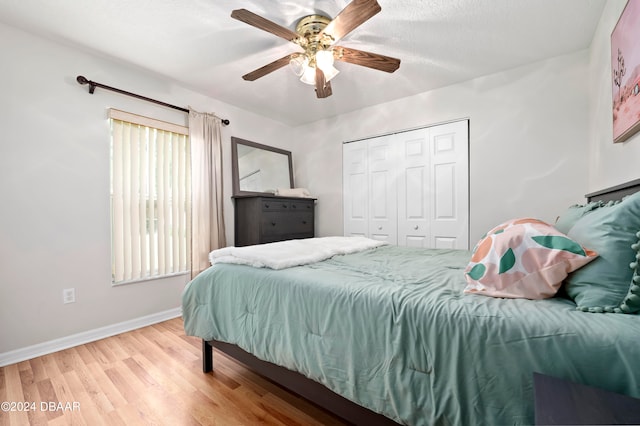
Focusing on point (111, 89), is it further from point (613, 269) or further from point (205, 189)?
point (613, 269)

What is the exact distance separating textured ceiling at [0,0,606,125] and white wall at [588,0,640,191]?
6.8 inches

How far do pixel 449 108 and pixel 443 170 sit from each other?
2.24 feet

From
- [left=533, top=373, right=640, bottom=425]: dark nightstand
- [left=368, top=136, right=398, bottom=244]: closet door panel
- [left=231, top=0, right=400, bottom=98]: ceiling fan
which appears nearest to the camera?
[left=533, top=373, right=640, bottom=425]: dark nightstand

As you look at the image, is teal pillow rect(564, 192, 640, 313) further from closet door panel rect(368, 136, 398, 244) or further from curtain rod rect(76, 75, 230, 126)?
curtain rod rect(76, 75, 230, 126)

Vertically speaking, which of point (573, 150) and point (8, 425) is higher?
point (573, 150)

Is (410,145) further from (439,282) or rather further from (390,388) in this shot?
(390,388)

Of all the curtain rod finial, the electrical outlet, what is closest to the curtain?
the curtain rod finial

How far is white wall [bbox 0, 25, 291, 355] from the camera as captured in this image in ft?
6.56

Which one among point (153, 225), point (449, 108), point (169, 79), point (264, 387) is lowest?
point (264, 387)

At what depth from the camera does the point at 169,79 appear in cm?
286

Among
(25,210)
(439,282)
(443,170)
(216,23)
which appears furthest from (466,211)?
(25,210)

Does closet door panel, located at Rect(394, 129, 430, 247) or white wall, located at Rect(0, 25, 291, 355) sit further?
closet door panel, located at Rect(394, 129, 430, 247)

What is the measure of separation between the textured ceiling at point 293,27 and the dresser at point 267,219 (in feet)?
4.37

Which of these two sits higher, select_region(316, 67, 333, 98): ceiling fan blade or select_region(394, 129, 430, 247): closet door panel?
select_region(316, 67, 333, 98): ceiling fan blade
